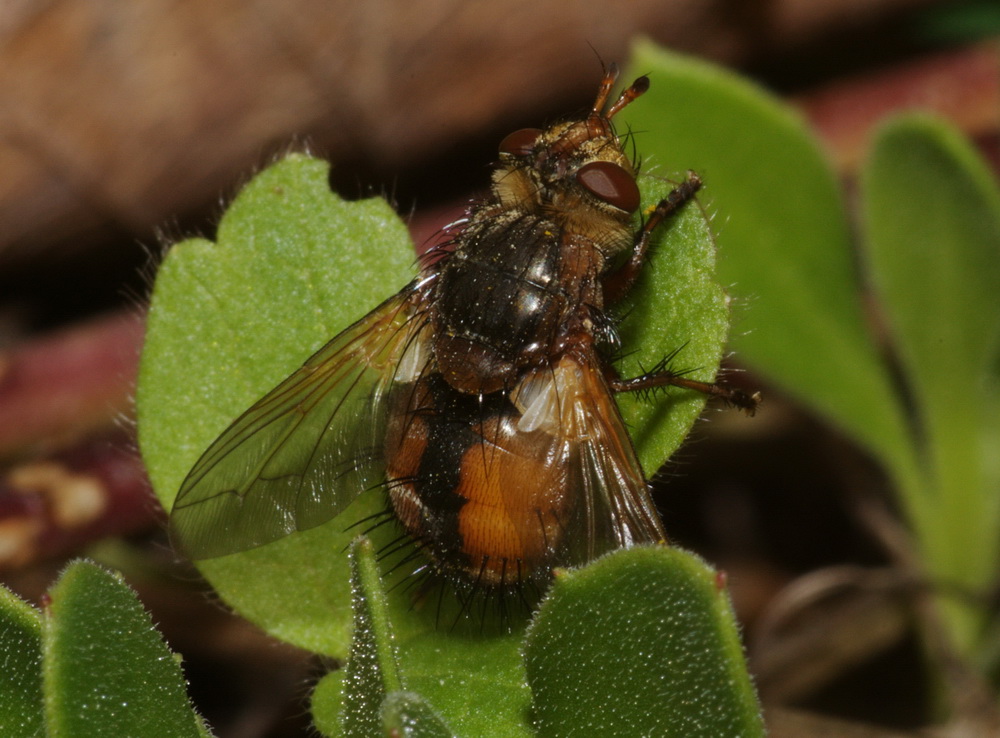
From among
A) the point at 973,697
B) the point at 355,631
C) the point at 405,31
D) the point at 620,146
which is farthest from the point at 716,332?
the point at 405,31

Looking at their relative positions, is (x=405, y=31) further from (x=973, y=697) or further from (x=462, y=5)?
(x=973, y=697)

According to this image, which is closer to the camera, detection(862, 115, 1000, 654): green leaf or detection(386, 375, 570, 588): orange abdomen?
detection(386, 375, 570, 588): orange abdomen

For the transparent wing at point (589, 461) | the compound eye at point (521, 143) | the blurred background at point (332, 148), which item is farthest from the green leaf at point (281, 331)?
the blurred background at point (332, 148)

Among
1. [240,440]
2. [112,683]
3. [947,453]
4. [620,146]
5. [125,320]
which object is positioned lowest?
[947,453]

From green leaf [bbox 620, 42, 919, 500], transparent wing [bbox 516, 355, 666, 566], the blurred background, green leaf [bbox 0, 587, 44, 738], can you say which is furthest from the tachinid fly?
the blurred background

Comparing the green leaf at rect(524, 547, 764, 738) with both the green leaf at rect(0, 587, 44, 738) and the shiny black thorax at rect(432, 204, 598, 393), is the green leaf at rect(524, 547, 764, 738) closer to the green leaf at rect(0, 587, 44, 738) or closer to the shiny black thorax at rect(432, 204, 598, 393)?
the shiny black thorax at rect(432, 204, 598, 393)

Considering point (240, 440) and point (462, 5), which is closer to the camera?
point (240, 440)

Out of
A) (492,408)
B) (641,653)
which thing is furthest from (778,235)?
(641,653)
